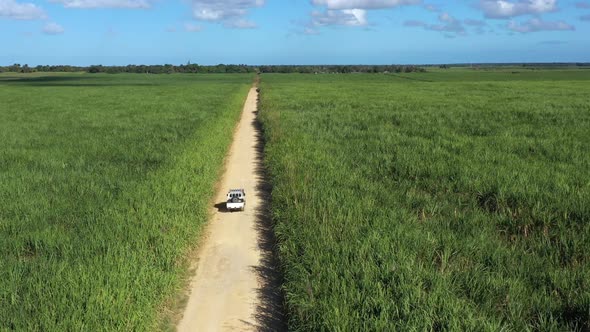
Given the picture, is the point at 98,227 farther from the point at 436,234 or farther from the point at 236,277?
the point at 436,234

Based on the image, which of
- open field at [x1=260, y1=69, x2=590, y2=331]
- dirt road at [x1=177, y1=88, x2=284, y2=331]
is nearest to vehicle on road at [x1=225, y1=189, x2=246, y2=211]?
dirt road at [x1=177, y1=88, x2=284, y2=331]

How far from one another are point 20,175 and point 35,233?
4.48m

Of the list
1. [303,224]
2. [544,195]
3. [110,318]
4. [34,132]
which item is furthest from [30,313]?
[34,132]

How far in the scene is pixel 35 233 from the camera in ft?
19.2

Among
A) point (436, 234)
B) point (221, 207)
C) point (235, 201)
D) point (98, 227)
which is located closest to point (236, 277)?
point (98, 227)

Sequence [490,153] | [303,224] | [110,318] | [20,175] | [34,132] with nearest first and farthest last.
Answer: [110,318] < [303,224] < [20,175] < [490,153] < [34,132]

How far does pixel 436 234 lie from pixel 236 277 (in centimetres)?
280

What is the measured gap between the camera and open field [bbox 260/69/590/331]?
4.08m

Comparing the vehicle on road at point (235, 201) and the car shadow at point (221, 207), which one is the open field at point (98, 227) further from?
the vehicle on road at point (235, 201)

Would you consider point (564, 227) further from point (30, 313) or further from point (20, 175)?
point (20, 175)

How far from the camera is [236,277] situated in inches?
221

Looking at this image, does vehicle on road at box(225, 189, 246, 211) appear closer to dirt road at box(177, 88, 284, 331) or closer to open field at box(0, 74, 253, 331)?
dirt road at box(177, 88, 284, 331)

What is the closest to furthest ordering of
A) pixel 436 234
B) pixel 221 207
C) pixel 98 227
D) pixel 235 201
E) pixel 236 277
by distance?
pixel 236 277 → pixel 436 234 → pixel 98 227 → pixel 235 201 → pixel 221 207

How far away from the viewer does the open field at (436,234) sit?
161 inches
